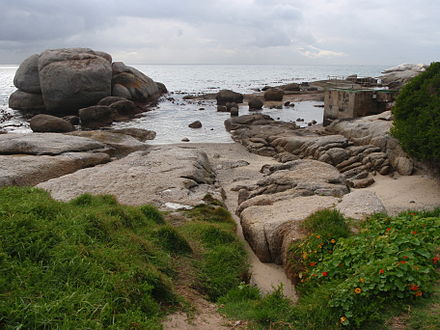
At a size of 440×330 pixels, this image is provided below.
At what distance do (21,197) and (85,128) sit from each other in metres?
30.4

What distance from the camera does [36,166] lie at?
50.4 ft

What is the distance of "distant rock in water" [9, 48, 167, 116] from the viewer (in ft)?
138

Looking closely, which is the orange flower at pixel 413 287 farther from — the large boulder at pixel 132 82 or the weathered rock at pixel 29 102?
the weathered rock at pixel 29 102

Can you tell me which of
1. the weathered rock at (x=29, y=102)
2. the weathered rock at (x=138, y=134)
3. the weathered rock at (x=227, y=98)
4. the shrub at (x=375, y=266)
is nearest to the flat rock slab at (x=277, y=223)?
the shrub at (x=375, y=266)

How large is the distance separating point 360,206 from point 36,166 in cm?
1234

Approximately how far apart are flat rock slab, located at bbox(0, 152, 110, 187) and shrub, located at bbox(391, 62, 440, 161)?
44.6ft

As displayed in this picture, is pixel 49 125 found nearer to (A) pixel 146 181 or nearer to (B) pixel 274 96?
(A) pixel 146 181

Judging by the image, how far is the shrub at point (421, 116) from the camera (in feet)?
43.2

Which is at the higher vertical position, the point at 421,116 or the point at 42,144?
the point at 421,116

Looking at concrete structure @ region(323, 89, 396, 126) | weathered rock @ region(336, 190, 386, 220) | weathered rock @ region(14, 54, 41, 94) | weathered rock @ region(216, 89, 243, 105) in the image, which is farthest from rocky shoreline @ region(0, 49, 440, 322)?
weathered rock @ region(216, 89, 243, 105)

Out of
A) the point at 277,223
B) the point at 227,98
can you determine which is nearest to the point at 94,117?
the point at 227,98

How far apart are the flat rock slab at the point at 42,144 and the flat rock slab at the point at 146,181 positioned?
3.26 m

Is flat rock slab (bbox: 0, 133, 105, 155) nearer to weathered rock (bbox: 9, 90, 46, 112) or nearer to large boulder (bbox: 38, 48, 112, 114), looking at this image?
large boulder (bbox: 38, 48, 112, 114)

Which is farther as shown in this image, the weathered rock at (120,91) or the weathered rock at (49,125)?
the weathered rock at (120,91)
